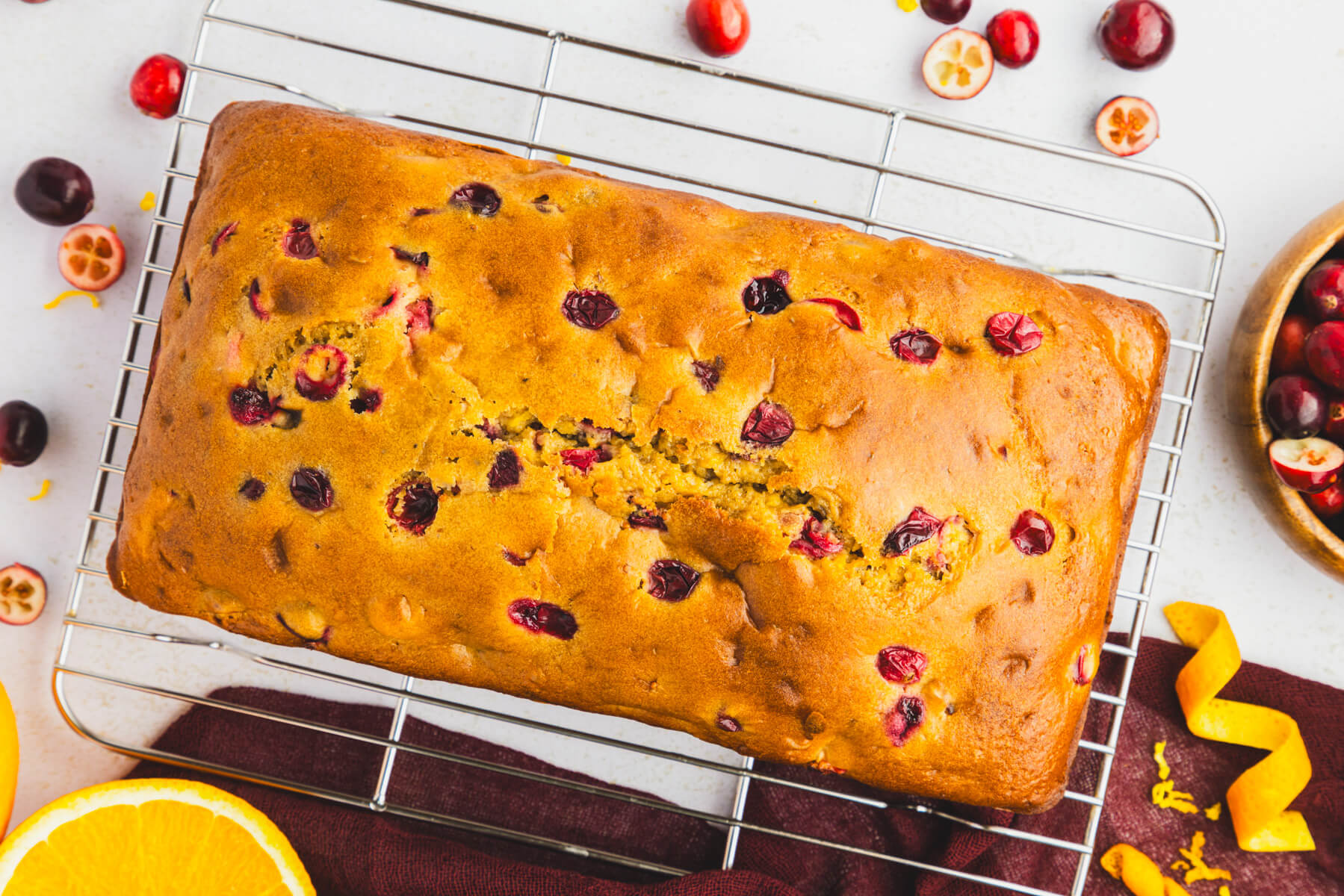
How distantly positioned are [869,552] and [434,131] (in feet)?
4.44

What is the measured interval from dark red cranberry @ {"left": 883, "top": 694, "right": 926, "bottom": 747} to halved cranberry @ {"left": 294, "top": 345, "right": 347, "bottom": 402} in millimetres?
1041

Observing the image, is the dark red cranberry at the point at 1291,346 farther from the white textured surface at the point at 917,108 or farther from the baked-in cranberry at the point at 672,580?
the baked-in cranberry at the point at 672,580

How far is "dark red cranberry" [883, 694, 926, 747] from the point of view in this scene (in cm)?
154

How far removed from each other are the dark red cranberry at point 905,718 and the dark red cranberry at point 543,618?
537 millimetres

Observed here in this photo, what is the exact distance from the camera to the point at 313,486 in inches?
58.7

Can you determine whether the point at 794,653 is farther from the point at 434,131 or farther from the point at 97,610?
the point at 97,610

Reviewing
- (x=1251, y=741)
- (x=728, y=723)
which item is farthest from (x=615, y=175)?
(x=1251, y=741)

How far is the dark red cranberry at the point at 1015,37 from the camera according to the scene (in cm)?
202

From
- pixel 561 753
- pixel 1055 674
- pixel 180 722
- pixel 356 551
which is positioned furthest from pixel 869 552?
pixel 180 722

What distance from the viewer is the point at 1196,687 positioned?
1996 mm

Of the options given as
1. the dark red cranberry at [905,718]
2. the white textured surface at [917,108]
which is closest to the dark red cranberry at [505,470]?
the dark red cranberry at [905,718]

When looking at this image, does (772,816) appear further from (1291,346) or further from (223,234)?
(223,234)

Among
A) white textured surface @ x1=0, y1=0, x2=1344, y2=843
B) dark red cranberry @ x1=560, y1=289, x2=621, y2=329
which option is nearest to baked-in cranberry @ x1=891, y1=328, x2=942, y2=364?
dark red cranberry @ x1=560, y1=289, x2=621, y2=329

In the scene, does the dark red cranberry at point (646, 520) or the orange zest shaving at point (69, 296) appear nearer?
the dark red cranberry at point (646, 520)
